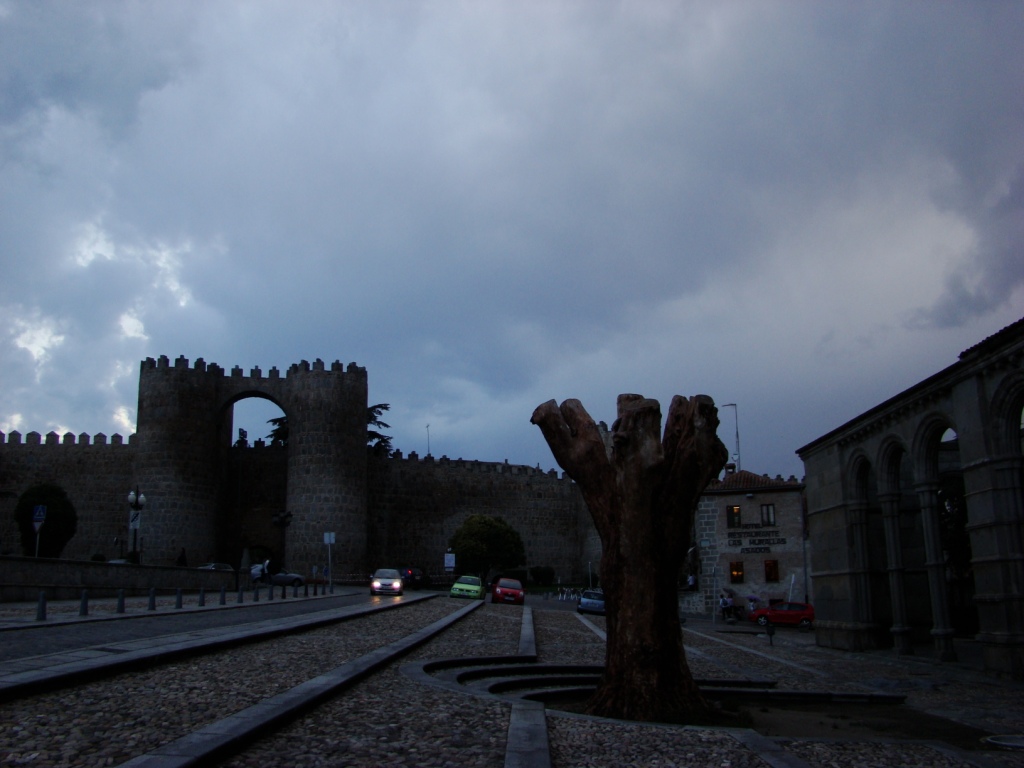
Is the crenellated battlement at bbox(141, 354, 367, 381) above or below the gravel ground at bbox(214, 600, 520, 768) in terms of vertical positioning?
above

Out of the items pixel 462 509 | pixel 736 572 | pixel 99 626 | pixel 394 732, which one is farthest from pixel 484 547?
pixel 394 732

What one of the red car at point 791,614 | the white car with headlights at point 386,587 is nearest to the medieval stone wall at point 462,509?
the white car with headlights at point 386,587

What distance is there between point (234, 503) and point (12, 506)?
1137cm

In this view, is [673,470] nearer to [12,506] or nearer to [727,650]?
[727,650]

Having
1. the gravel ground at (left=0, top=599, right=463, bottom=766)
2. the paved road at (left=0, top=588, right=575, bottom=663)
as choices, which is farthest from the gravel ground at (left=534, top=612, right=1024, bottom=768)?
the paved road at (left=0, top=588, right=575, bottom=663)

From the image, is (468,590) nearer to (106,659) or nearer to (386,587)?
(386,587)

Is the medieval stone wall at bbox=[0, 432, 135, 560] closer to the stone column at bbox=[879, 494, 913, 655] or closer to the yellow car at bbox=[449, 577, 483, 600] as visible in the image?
the yellow car at bbox=[449, 577, 483, 600]

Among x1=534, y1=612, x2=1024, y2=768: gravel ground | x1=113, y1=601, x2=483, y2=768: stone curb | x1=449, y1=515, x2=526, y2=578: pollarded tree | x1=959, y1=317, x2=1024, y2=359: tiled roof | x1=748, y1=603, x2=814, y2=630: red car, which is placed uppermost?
x1=959, y1=317, x2=1024, y2=359: tiled roof

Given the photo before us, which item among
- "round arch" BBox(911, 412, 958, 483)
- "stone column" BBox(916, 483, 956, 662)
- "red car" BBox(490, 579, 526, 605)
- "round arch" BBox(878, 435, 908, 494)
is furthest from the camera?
"red car" BBox(490, 579, 526, 605)

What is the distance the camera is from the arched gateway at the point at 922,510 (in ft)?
41.8

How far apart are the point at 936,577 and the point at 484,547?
37.0 metres

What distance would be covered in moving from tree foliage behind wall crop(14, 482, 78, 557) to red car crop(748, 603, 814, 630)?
30.8m

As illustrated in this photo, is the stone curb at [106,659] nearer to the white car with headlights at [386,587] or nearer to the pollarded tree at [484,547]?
the white car with headlights at [386,587]

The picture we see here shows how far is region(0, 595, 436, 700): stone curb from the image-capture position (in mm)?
6617
